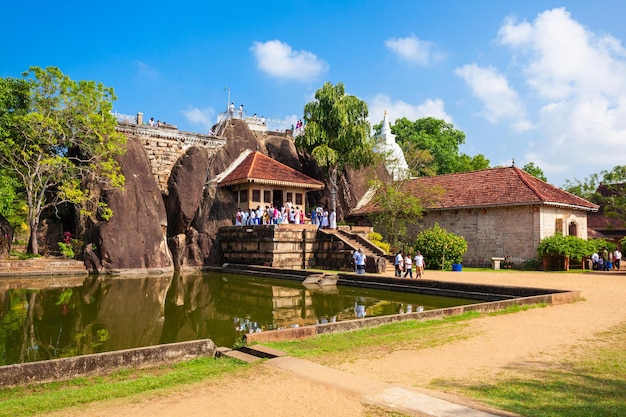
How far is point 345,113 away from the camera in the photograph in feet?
101

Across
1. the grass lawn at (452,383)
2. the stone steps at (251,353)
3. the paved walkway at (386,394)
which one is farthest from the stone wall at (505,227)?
the paved walkway at (386,394)

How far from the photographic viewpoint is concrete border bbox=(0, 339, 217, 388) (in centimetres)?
574

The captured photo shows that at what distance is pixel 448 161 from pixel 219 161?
27211 mm

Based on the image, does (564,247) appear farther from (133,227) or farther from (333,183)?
(133,227)

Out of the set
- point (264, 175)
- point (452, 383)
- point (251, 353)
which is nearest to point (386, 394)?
point (452, 383)

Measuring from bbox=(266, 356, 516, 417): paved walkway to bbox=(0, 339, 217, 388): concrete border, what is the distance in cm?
130

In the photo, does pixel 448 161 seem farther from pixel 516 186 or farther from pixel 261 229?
pixel 261 229

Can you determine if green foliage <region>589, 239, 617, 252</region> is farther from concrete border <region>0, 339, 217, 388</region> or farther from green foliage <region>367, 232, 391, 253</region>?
concrete border <region>0, 339, 217, 388</region>

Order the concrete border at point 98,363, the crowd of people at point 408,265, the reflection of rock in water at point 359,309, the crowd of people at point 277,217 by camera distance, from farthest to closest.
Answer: the crowd of people at point 277,217 < the crowd of people at point 408,265 < the reflection of rock in water at point 359,309 < the concrete border at point 98,363

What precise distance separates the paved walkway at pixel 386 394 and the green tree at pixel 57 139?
67.7 feet

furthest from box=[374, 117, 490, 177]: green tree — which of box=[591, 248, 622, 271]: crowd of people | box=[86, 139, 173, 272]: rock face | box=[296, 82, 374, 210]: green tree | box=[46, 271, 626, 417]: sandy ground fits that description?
box=[46, 271, 626, 417]: sandy ground

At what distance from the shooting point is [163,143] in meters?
30.4

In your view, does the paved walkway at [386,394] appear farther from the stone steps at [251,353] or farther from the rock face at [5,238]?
the rock face at [5,238]

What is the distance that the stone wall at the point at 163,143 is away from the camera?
97.0 feet
